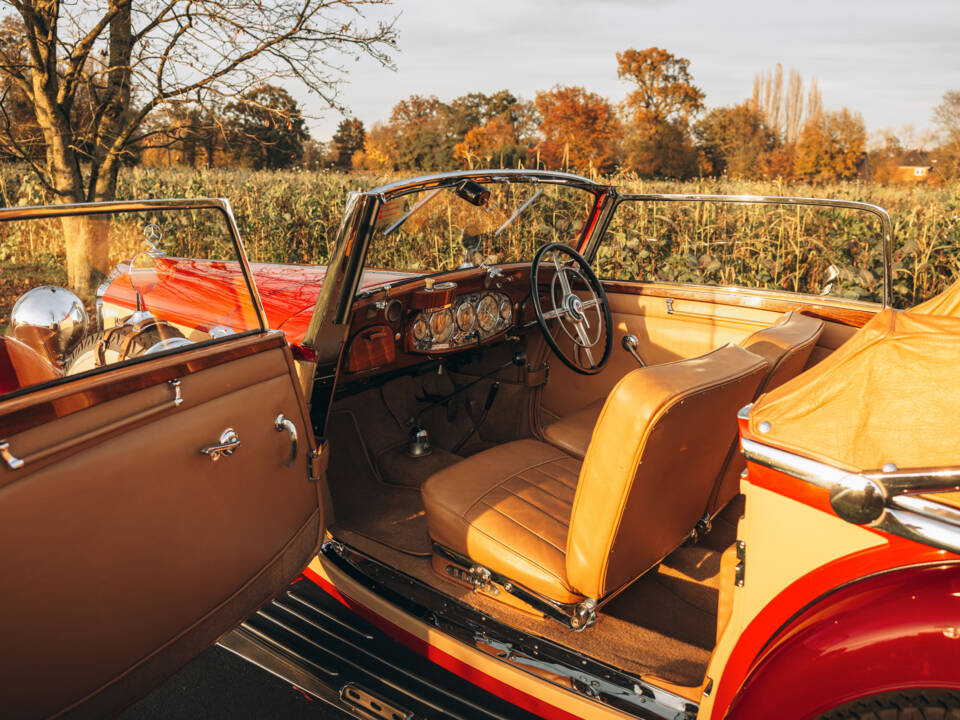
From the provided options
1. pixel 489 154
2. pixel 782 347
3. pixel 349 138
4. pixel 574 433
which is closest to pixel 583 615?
pixel 782 347

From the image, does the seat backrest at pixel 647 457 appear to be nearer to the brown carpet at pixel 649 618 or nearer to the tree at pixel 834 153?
the brown carpet at pixel 649 618

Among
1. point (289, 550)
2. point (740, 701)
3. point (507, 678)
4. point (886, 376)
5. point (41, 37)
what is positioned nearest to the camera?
point (886, 376)

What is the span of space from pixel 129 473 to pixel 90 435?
123mm

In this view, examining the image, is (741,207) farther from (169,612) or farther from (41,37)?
(41,37)

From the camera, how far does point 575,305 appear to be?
314 cm

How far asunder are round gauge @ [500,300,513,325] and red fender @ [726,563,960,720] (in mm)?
2214

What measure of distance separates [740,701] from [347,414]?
2.24 metres

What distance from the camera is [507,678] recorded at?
179cm

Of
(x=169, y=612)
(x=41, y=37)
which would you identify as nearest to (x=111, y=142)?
(x=41, y=37)

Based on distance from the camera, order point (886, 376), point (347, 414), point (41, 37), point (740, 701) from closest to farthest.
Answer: point (886, 376) < point (740, 701) < point (347, 414) < point (41, 37)

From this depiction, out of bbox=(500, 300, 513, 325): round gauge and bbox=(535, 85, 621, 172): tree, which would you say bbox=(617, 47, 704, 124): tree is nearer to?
bbox=(535, 85, 621, 172): tree

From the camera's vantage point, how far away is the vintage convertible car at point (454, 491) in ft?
3.73

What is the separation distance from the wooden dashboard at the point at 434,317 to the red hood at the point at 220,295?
147mm

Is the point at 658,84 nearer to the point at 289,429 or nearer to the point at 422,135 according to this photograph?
the point at 422,135
